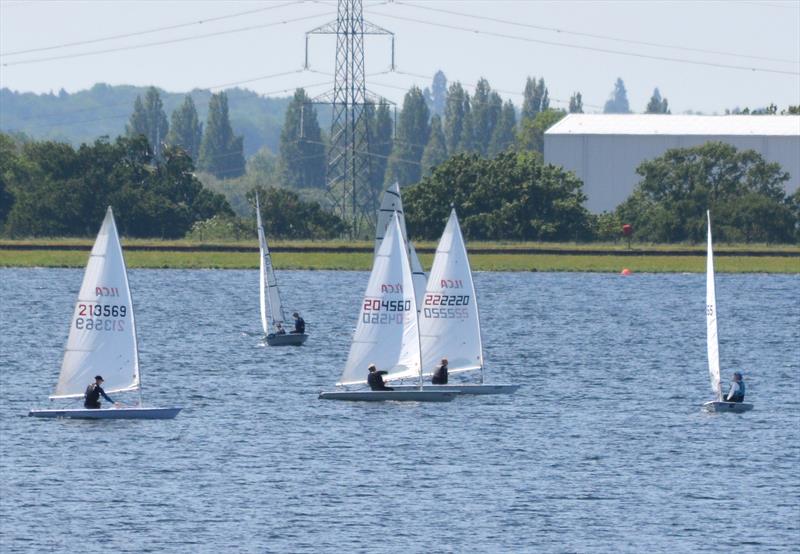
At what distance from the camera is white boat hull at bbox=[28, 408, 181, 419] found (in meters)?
71.8

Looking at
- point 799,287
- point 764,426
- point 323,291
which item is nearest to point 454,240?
point 764,426

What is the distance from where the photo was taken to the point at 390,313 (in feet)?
253

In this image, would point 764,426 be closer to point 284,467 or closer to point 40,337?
point 284,467

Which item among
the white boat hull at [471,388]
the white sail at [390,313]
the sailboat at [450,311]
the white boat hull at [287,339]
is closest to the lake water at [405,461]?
the white boat hull at [471,388]

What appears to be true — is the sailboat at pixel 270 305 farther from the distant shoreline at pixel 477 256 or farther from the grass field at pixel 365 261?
the grass field at pixel 365 261

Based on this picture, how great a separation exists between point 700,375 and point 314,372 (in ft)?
68.7

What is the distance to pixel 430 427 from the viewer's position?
243 feet

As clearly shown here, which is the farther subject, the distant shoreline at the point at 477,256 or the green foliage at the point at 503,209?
the green foliage at the point at 503,209

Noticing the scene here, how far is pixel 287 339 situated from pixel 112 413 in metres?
38.5

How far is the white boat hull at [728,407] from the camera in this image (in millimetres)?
79438

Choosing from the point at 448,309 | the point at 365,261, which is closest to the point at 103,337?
the point at 448,309

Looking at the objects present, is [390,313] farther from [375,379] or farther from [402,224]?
[402,224]

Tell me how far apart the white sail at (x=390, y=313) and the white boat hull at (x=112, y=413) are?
874 cm

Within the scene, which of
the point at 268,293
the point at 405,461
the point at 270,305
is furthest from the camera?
the point at 270,305
